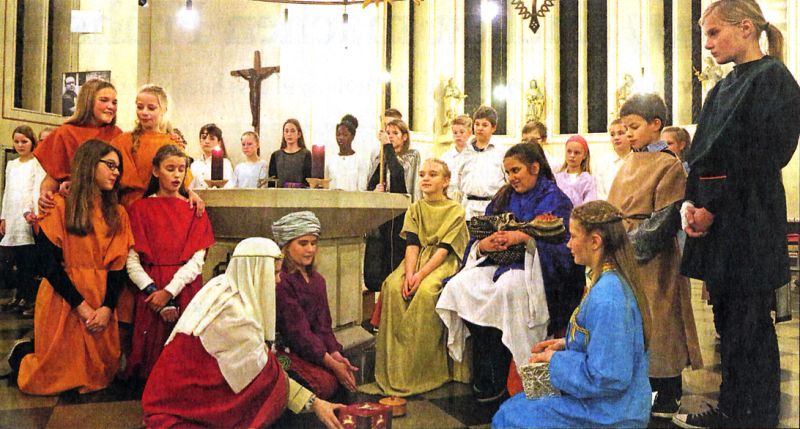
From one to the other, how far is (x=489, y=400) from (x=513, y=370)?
148 mm

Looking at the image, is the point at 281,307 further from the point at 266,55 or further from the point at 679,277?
the point at 679,277

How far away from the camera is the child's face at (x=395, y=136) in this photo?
7.98 ft

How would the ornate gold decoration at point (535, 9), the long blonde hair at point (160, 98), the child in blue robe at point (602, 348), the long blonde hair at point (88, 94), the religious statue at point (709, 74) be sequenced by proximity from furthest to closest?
the long blonde hair at point (88, 94) → the long blonde hair at point (160, 98) → the ornate gold decoration at point (535, 9) → the religious statue at point (709, 74) → the child in blue robe at point (602, 348)

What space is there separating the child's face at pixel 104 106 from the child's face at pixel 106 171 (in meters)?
0.15

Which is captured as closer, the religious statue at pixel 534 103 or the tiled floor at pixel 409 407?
the tiled floor at pixel 409 407

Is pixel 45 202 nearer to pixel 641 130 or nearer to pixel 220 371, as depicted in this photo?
pixel 220 371

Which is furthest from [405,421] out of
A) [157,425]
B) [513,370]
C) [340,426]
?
[157,425]

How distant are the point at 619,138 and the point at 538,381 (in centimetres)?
87

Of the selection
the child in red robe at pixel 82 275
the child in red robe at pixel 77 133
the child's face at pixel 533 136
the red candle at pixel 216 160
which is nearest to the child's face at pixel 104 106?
the child in red robe at pixel 77 133

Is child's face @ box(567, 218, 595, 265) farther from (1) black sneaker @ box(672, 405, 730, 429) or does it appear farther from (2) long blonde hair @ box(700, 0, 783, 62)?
(2) long blonde hair @ box(700, 0, 783, 62)

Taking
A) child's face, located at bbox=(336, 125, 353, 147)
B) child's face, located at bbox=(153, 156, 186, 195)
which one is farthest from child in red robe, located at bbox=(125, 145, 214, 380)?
child's face, located at bbox=(336, 125, 353, 147)

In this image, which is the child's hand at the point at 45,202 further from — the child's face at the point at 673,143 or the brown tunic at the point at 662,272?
the child's face at the point at 673,143

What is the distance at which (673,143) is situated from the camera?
85.3 inches

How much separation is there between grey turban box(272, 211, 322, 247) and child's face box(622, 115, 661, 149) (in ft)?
3.75
